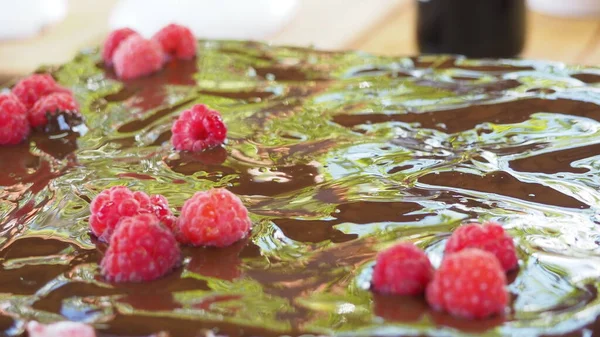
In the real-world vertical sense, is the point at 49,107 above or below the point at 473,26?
above

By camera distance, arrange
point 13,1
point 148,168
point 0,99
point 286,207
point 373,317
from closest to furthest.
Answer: point 373,317 < point 286,207 < point 148,168 < point 0,99 < point 13,1

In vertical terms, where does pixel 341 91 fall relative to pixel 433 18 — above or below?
above

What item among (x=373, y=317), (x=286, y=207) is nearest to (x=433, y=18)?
(x=286, y=207)

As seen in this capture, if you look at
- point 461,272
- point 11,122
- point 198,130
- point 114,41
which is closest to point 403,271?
point 461,272

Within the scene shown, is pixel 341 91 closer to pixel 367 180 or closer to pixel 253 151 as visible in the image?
pixel 253 151

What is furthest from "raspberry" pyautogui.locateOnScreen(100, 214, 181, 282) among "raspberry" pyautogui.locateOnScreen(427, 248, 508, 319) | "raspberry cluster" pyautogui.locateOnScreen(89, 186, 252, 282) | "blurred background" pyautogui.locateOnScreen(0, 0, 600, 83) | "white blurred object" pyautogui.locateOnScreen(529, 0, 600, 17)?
"white blurred object" pyautogui.locateOnScreen(529, 0, 600, 17)

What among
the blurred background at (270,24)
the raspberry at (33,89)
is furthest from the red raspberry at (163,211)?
the blurred background at (270,24)

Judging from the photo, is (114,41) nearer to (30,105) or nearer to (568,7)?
(30,105)

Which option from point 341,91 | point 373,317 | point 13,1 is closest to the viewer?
point 373,317
